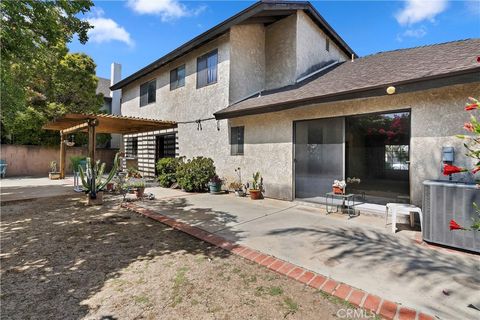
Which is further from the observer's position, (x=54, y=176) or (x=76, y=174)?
(x=54, y=176)

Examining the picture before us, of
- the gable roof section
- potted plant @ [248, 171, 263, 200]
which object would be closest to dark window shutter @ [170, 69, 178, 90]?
the gable roof section

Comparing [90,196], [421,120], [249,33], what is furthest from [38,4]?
[421,120]

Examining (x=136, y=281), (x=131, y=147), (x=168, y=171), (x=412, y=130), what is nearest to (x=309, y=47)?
(x=412, y=130)

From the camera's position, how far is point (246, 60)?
399 inches

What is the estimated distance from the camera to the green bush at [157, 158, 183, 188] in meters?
11.1

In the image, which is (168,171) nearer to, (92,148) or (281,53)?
(92,148)

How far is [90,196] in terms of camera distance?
725 cm

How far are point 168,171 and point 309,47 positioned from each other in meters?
8.42

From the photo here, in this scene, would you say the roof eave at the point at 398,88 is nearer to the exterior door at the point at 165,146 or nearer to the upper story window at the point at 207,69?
the upper story window at the point at 207,69

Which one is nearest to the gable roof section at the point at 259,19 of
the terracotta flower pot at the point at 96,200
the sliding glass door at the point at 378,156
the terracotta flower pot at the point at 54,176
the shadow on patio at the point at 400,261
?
the sliding glass door at the point at 378,156

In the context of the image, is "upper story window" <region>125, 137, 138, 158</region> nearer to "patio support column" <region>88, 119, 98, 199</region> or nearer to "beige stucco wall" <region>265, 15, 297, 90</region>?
"patio support column" <region>88, 119, 98, 199</region>

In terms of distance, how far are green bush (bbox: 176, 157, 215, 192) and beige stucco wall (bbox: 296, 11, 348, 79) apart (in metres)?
5.17

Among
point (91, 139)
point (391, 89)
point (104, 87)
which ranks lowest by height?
point (91, 139)

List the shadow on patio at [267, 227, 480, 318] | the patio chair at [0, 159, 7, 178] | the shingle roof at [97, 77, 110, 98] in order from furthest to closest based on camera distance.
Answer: the shingle roof at [97, 77, 110, 98]
the patio chair at [0, 159, 7, 178]
the shadow on patio at [267, 227, 480, 318]
